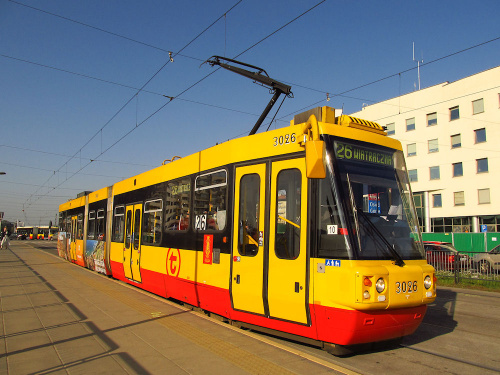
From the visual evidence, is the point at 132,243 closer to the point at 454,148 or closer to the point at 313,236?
the point at 313,236

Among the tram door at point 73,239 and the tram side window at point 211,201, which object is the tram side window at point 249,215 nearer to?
the tram side window at point 211,201

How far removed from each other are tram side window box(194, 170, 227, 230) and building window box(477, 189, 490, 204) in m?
35.6

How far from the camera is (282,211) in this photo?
20.6 ft

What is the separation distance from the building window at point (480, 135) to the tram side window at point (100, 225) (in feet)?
112

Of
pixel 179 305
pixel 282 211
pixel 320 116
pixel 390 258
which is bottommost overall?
pixel 179 305

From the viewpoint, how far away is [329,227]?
5.57 m

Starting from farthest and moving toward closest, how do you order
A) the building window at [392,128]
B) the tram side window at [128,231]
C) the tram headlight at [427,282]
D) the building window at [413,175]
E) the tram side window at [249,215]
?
the building window at [392,128] < the building window at [413,175] < the tram side window at [128,231] < the tram side window at [249,215] < the tram headlight at [427,282]

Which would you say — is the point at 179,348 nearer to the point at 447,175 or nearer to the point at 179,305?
the point at 179,305

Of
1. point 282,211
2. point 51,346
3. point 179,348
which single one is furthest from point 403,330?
point 51,346

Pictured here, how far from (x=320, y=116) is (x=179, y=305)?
5.93 meters

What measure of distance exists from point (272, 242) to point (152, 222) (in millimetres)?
5525

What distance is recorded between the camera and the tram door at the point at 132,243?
11969 mm

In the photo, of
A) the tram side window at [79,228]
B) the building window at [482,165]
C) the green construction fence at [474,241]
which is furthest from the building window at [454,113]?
the tram side window at [79,228]

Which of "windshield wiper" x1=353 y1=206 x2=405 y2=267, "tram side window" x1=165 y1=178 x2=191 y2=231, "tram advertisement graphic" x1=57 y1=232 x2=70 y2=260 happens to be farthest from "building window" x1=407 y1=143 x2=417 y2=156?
"windshield wiper" x1=353 y1=206 x2=405 y2=267
